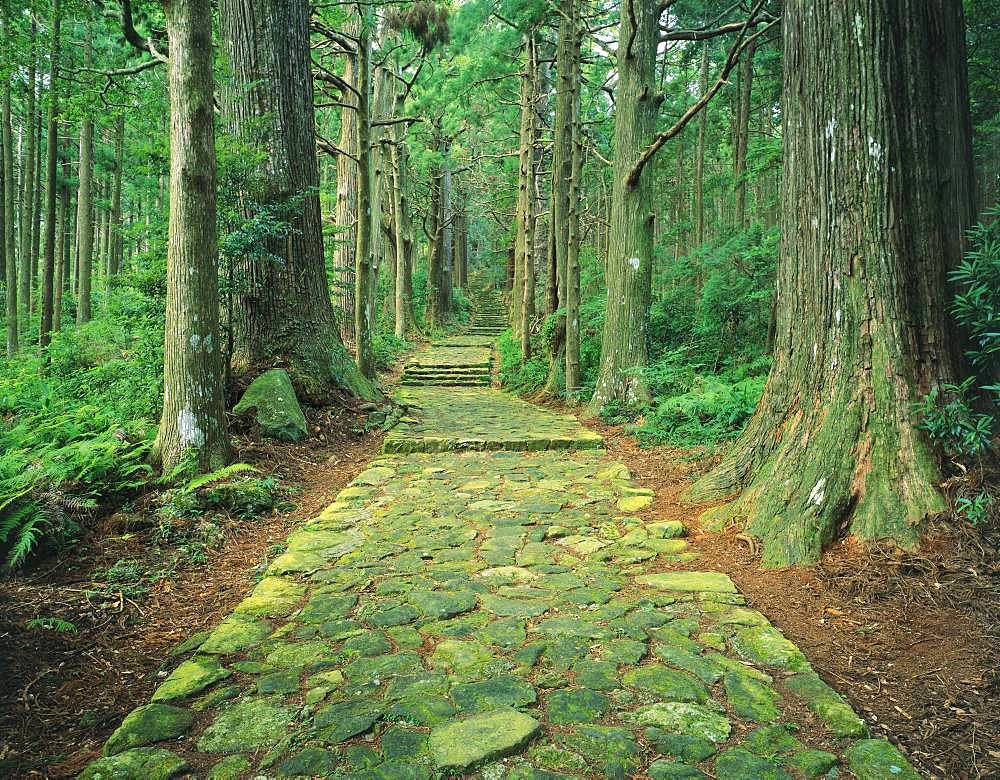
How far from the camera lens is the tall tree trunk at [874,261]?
12.3 feet

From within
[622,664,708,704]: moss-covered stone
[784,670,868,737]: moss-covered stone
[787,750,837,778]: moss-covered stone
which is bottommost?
[787,750,837,778]: moss-covered stone

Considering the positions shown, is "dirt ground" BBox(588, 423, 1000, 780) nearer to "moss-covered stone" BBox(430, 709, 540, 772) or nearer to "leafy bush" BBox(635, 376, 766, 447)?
"moss-covered stone" BBox(430, 709, 540, 772)

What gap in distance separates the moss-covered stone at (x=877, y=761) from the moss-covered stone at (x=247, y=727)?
2.10 metres

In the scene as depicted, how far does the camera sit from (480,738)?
2.30 m

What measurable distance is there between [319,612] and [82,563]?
170cm

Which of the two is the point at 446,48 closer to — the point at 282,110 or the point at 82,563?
the point at 282,110

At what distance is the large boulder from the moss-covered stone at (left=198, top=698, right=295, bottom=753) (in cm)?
489

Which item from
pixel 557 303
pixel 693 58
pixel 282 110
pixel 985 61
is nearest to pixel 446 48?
pixel 693 58

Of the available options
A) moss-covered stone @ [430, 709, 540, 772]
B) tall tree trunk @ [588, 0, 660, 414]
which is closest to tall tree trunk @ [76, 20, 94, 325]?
tall tree trunk @ [588, 0, 660, 414]

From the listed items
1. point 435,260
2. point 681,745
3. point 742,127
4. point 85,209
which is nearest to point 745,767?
point 681,745

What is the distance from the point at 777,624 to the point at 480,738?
6.10ft

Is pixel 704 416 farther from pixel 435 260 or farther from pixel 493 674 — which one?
pixel 435 260

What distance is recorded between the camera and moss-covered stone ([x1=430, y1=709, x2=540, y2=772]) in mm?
2199

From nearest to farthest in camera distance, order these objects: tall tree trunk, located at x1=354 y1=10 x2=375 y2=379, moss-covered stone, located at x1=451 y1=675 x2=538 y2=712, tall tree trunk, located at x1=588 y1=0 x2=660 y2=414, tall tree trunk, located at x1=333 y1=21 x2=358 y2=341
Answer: moss-covered stone, located at x1=451 y1=675 x2=538 y2=712 → tall tree trunk, located at x1=588 y1=0 x2=660 y2=414 → tall tree trunk, located at x1=354 y1=10 x2=375 y2=379 → tall tree trunk, located at x1=333 y1=21 x2=358 y2=341
